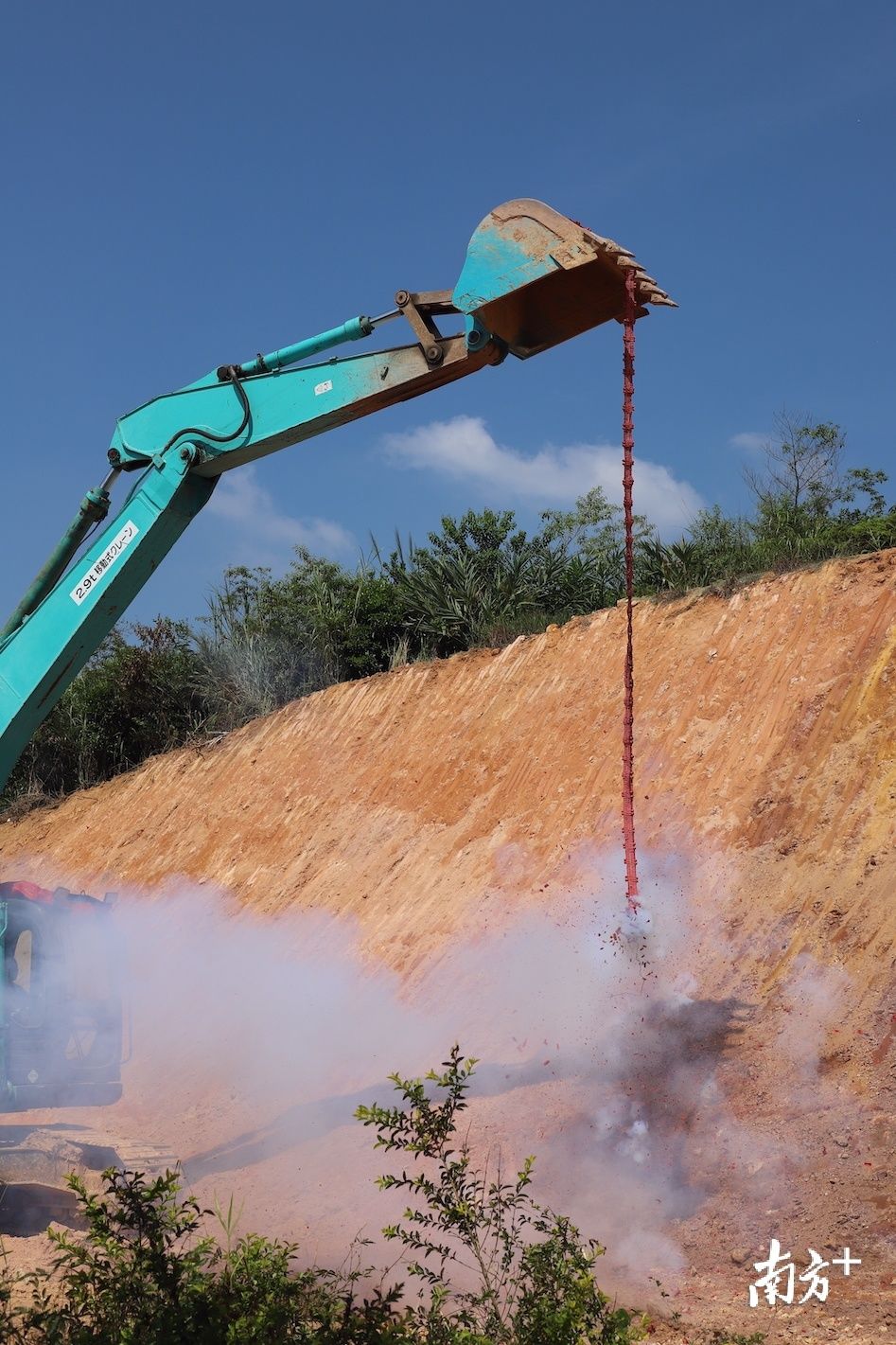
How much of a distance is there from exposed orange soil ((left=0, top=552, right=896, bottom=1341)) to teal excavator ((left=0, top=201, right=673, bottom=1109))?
81.6 inches

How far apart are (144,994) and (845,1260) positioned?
12048mm

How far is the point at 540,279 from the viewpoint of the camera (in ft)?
28.0

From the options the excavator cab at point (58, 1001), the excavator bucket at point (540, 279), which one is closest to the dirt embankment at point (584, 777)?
the excavator cab at point (58, 1001)

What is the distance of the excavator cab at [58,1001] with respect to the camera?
9961 mm

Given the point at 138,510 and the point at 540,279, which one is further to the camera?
the point at 138,510

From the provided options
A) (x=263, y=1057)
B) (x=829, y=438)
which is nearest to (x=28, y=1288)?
(x=263, y=1057)

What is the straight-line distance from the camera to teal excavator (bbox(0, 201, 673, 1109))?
29.2 feet

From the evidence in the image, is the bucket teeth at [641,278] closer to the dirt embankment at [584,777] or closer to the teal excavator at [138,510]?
the teal excavator at [138,510]

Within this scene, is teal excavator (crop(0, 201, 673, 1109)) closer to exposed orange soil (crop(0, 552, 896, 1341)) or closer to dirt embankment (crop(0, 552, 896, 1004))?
exposed orange soil (crop(0, 552, 896, 1341))

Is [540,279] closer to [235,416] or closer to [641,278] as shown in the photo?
[641,278]

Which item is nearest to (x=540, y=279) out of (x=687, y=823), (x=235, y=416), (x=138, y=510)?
(x=235, y=416)

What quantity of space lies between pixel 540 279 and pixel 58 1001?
6.74m

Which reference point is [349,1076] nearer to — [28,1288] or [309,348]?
[28,1288]

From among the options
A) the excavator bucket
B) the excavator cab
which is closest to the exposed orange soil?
the excavator cab
